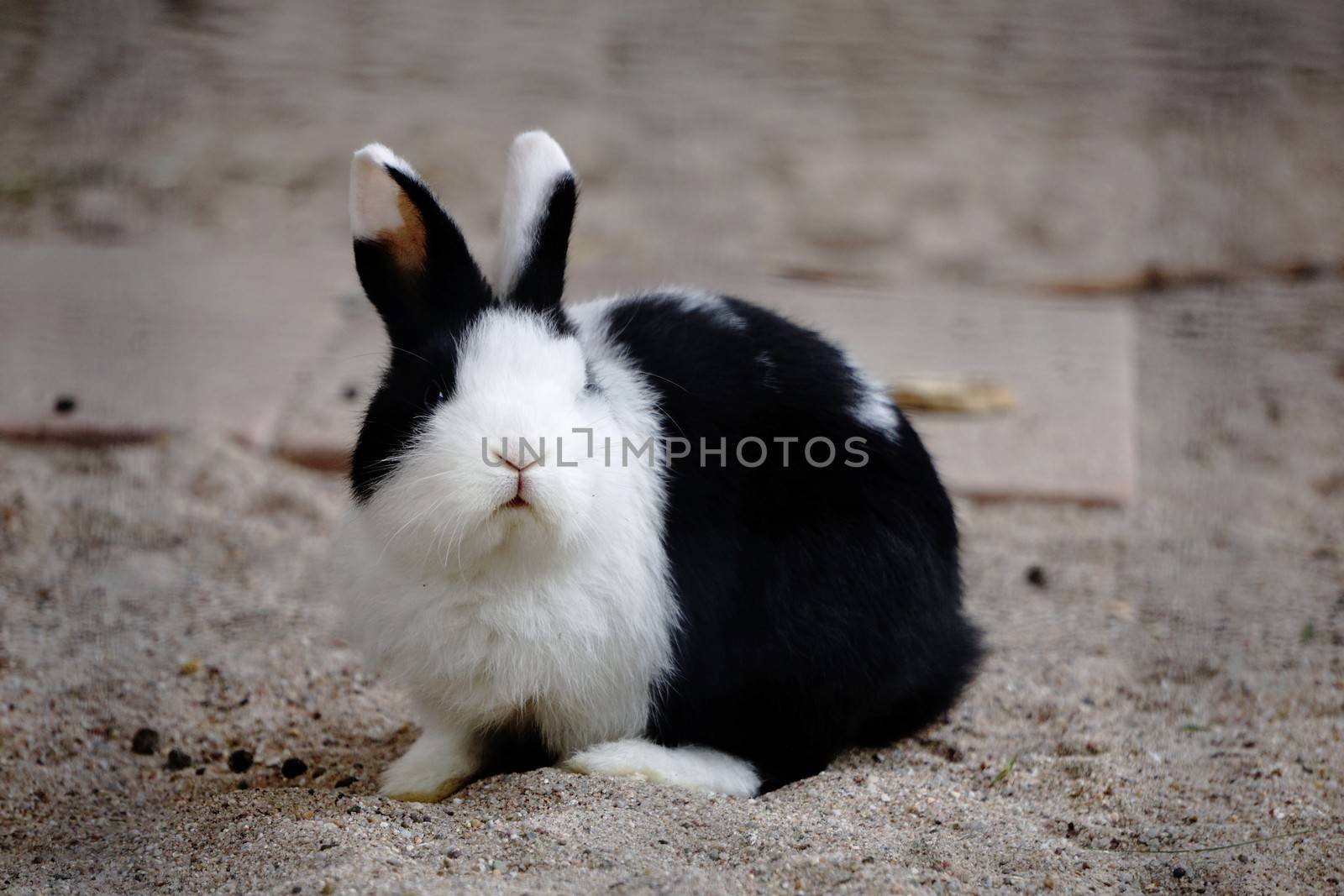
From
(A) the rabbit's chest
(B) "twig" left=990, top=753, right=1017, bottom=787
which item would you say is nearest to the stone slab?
(A) the rabbit's chest

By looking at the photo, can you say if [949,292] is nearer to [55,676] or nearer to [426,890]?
[55,676]

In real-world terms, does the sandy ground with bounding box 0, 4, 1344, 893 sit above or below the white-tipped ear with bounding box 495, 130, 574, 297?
below

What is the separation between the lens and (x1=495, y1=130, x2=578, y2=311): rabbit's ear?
85.8 inches

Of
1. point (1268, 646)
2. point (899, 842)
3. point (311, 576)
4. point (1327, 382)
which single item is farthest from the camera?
point (1327, 382)

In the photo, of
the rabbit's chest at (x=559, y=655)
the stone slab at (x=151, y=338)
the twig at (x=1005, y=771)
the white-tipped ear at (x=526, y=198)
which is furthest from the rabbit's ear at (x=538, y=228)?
the stone slab at (x=151, y=338)

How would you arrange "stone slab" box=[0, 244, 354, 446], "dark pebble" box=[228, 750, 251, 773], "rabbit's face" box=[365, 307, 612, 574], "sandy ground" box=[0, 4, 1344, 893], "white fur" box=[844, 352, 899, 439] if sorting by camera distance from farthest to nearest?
1. "stone slab" box=[0, 244, 354, 446]
2. "dark pebble" box=[228, 750, 251, 773]
3. "white fur" box=[844, 352, 899, 439]
4. "sandy ground" box=[0, 4, 1344, 893]
5. "rabbit's face" box=[365, 307, 612, 574]

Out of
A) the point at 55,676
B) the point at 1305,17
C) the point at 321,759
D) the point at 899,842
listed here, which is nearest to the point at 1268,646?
the point at 899,842

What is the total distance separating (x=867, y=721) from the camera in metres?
2.39

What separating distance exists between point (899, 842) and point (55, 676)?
1780 mm

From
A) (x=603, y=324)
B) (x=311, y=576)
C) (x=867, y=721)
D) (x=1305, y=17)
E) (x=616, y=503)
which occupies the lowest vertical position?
(x=311, y=576)

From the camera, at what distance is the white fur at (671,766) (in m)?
2.15

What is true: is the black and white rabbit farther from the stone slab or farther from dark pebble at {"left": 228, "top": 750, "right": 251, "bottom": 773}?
the stone slab

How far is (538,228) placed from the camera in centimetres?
219

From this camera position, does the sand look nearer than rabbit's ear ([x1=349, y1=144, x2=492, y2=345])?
Yes
